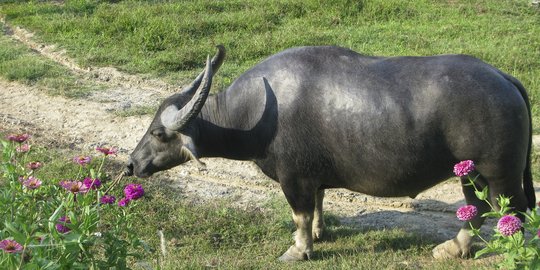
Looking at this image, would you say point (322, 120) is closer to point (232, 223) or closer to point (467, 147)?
point (467, 147)

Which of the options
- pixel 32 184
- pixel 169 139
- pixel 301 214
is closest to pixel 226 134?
pixel 169 139

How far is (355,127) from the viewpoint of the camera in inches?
161

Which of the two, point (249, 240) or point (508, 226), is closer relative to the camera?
point (508, 226)

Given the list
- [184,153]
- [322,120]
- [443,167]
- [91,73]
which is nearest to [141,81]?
[91,73]

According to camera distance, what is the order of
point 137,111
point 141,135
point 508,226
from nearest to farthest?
point 508,226
point 141,135
point 137,111

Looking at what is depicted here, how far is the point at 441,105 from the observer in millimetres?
3865

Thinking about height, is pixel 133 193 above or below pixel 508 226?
below

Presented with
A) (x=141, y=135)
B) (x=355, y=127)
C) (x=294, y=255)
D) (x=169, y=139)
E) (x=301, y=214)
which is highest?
(x=355, y=127)

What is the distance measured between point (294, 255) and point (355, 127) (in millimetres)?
1020

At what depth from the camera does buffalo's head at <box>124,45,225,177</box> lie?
4.25 metres

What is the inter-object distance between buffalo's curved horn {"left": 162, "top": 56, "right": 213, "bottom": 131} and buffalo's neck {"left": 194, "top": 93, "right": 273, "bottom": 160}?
255mm

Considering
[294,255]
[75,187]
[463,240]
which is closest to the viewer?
[75,187]

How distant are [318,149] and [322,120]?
0.19 metres

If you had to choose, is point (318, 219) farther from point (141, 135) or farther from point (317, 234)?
point (141, 135)
